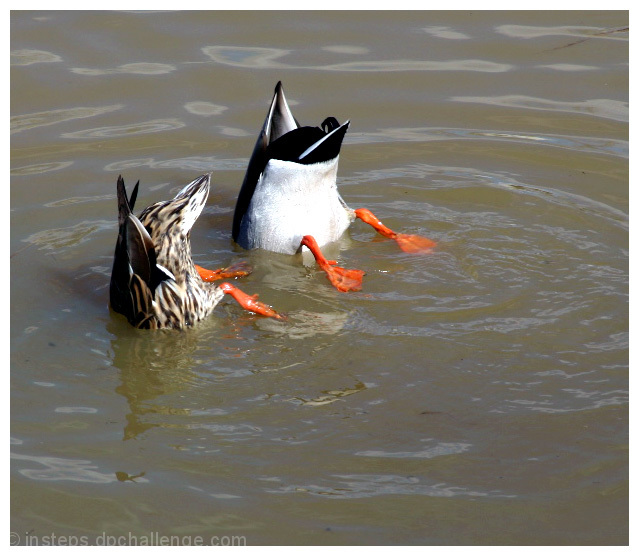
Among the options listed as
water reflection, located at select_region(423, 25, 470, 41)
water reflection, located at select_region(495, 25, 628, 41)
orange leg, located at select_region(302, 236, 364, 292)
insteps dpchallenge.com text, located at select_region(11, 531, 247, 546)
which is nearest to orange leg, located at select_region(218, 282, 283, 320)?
orange leg, located at select_region(302, 236, 364, 292)

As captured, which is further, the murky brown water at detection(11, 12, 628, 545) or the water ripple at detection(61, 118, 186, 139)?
the water ripple at detection(61, 118, 186, 139)

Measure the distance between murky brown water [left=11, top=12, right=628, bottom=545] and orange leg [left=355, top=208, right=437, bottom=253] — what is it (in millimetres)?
130

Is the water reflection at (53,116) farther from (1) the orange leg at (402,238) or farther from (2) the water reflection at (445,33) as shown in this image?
(2) the water reflection at (445,33)

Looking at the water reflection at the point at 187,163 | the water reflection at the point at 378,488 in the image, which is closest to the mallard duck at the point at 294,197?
the water reflection at the point at 187,163

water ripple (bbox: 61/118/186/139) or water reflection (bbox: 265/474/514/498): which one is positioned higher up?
water ripple (bbox: 61/118/186/139)

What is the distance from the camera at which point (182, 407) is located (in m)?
5.05

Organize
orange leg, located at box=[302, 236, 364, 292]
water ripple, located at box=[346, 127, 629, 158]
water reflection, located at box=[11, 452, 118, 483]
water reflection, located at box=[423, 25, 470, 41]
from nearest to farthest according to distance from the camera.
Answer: water reflection, located at box=[11, 452, 118, 483] < orange leg, located at box=[302, 236, 364, 292] < water ripple, located at box=[346, 127, 629, 158] < water reflection, located at box=[423, 25, 470, 41]

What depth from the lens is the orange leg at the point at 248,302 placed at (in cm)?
593

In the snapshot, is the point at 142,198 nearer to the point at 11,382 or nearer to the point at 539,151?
the point at 11,382

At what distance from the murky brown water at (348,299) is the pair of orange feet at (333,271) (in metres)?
0.10

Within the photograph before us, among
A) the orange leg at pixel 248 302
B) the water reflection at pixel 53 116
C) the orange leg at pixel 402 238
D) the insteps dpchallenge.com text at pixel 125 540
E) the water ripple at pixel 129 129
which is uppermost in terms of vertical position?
the water reflection at pixel 53 116

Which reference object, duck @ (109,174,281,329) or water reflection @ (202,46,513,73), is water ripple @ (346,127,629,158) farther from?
duck @ (109,174,281,329)

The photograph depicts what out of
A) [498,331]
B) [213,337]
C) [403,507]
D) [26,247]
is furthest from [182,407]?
[26,247]

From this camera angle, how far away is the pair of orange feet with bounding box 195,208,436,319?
5.95m
